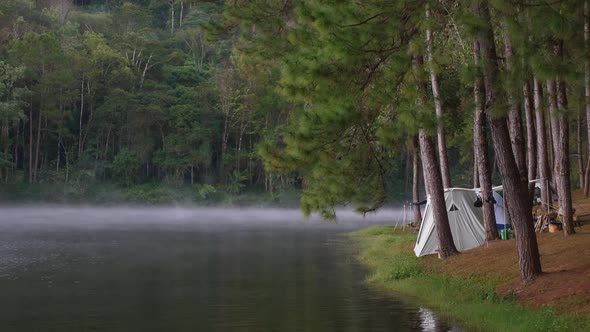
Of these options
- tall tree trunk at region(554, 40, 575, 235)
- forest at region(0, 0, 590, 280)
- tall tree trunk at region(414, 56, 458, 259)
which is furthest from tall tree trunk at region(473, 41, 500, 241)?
tall tree trunk at region(554, 40, 575, 235)

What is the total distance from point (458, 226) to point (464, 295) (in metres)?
6.95

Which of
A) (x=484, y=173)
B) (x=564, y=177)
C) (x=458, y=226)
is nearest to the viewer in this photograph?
(x=564, y=177)

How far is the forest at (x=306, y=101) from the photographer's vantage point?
1223cm

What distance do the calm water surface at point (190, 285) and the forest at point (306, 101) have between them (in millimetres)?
2231

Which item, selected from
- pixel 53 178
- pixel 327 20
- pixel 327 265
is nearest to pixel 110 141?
pixel 53 178

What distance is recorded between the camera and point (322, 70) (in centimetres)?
1268

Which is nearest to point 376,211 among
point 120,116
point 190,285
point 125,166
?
point 190,285

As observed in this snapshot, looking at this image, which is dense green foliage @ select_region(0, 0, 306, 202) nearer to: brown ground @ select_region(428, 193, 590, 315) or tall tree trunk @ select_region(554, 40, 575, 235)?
brown ground @ select_region(428, 193, 590, 315)

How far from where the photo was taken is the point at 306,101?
44.6 feet

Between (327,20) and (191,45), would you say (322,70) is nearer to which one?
(327,20)

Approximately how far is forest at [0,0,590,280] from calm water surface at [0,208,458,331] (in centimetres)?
Answer: 223

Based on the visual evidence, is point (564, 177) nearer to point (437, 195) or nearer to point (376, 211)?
point (437, 195)

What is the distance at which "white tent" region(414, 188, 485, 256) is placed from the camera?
21.7 metres

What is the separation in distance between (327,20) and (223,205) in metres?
57.6
